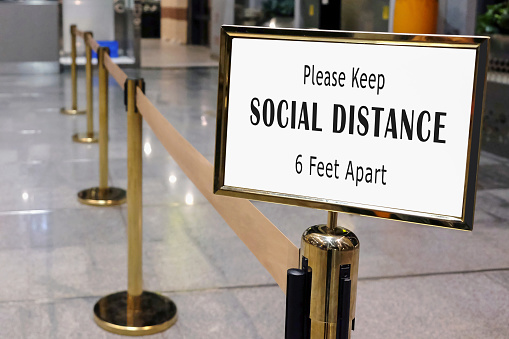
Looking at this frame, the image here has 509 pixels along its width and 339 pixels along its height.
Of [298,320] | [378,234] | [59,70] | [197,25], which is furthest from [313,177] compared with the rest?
[197,25]

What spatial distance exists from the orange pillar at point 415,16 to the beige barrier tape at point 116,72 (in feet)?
12.1

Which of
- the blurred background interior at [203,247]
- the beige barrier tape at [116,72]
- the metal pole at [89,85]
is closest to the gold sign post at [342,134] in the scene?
the blurred background interior at [203,247]

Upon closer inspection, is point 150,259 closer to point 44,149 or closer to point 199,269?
point 199,269

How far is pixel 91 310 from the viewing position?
3107mm

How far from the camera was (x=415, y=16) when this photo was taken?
7.19 m

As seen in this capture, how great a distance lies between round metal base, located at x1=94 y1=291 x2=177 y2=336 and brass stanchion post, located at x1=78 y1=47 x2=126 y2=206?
1.62m

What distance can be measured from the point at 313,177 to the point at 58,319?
2136mm

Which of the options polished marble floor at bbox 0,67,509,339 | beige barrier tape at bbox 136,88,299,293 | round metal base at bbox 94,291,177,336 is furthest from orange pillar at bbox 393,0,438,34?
beige barrier tape at bbox 136,88,299,293

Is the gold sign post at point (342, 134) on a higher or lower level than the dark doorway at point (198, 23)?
lower

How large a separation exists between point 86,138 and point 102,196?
2.16 meters

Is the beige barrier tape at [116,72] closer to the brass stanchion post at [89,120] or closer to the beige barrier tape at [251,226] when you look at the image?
the beige barrier tape at [251,226]

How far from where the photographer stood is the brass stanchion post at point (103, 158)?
4676 millimetres

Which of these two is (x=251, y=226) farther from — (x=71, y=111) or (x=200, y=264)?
(x=71, y=111)

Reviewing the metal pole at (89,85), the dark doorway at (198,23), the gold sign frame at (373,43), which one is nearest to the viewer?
the gold sign frame at (373,43)
